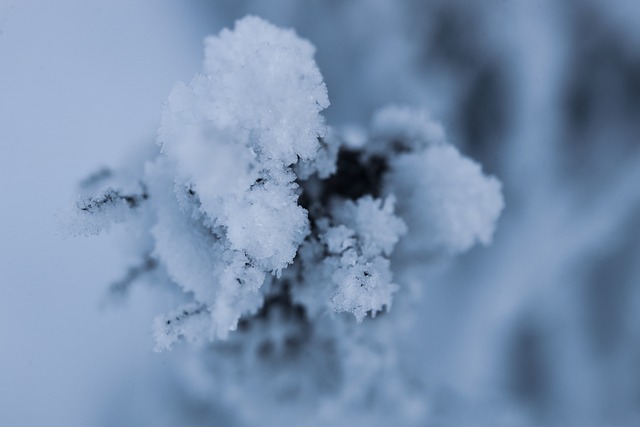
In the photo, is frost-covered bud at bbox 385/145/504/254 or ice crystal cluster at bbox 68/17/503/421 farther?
frost-covered bud at bbox 385/145/504/254

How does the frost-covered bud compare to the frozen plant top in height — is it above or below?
above

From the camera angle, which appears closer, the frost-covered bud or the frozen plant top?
the frozen plant top

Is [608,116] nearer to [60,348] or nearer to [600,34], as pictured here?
[600,34]

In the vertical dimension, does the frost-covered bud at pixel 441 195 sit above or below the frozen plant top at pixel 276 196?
above

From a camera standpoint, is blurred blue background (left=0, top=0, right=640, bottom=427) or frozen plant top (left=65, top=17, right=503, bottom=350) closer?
frozen plant top (left=65, top=17, right=503, bottom=350)

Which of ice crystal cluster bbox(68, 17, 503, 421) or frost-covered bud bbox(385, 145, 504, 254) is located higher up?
frost-covered bud bbox(385, 145, 504, 254)
